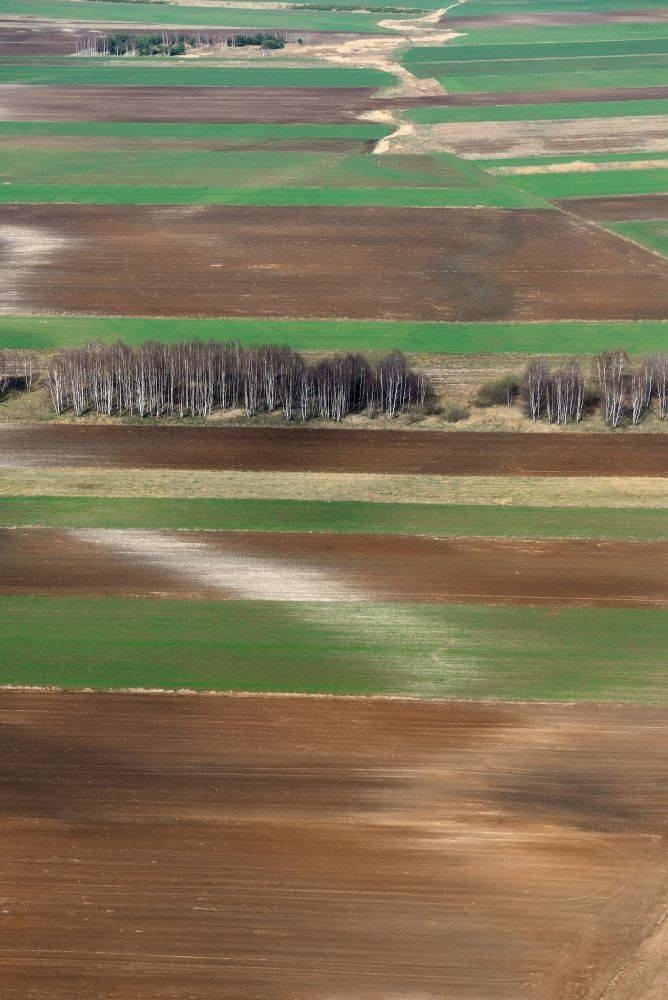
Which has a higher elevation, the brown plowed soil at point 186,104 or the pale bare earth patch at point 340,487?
the brown plowed soil at point 186,104

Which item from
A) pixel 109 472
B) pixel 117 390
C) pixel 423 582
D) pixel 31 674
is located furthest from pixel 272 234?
pixel 31 674

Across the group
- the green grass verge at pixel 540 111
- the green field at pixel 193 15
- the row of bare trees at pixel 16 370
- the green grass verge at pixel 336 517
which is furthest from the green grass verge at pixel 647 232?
the green field at pixel 193 15

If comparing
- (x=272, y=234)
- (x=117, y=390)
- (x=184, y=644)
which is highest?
(x=272, y=234)

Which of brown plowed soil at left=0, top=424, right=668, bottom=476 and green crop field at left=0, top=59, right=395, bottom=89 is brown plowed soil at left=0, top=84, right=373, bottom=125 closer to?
green crop field at left=0, top=59, right=395, bottom=89

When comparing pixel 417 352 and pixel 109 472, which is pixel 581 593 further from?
pixel 417 352

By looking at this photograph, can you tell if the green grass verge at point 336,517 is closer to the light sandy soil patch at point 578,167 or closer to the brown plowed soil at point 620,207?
the brown plowed soil at point 620,207
